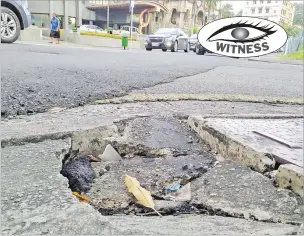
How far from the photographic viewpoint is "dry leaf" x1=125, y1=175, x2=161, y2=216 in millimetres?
1013

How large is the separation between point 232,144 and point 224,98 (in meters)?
1.34

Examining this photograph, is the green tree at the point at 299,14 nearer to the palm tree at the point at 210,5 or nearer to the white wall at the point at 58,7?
the palm tree at the point at 210,5

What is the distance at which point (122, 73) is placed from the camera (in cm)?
345

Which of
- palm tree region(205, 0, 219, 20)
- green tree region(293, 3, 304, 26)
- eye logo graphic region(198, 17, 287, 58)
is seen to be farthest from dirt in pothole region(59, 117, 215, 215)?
palm tree region(205, 0, 219, 20)

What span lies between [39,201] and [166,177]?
1.74 ft

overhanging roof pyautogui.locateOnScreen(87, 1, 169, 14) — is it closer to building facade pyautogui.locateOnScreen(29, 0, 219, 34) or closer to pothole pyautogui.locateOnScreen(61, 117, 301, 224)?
building facade pyautogui.locateOnScreen(29, 0, 219, 34)

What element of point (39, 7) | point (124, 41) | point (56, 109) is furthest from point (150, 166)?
point (124, 41)

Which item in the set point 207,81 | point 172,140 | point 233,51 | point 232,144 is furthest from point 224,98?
point 232,144

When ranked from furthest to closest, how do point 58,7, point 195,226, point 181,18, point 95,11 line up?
point 181,18 < point 95,11 < point 58,7 < point 195,226

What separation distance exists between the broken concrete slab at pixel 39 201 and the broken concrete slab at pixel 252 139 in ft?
2.16

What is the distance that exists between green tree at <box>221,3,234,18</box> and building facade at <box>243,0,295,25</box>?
3.8 inches

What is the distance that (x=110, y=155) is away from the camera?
1.44m

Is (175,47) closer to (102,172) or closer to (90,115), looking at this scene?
(90,115)

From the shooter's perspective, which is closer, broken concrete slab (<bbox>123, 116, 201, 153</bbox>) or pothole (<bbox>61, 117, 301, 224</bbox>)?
pothole (<bbox>61, 117, 301, 224</bbox>)
